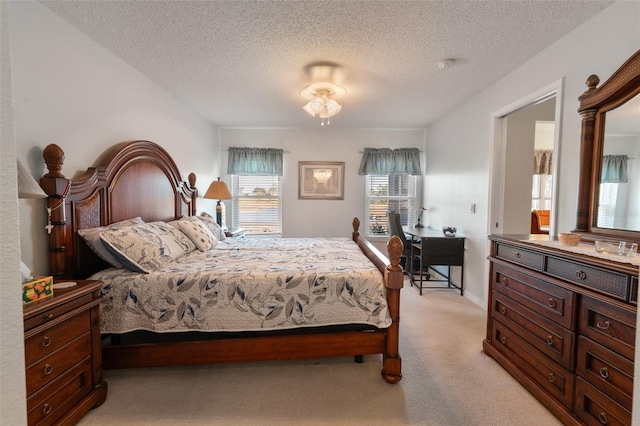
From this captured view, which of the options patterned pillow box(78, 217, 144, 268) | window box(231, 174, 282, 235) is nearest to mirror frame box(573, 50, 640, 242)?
patterned pillow box(78, 217, 144, 268)

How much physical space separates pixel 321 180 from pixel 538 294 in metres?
3.64

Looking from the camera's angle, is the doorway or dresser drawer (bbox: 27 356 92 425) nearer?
dresser drawer (bbox: 27 356 92 425)

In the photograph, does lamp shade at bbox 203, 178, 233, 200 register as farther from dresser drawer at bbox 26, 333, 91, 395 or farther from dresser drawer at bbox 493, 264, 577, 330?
dresser drawer at bbox 493, 264, 577, 330

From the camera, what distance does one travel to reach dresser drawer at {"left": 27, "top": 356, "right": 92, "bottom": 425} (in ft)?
4.06

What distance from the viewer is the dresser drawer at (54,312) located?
3.89 ft

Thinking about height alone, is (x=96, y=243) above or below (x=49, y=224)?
below

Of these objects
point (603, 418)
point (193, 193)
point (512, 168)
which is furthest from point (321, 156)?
point (603, 418)

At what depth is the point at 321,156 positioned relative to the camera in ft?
16.0

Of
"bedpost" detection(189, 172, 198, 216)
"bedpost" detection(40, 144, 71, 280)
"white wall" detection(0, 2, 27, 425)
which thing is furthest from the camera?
"bedpost" detection(189, 172, 198, 216)

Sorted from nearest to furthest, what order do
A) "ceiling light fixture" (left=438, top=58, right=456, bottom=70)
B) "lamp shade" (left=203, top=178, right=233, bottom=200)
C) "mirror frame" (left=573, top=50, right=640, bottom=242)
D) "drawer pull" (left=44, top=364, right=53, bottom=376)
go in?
"drawer pull" (left=44, top=364, right=53, bottom=376)
"mirror frame" (left=573, top=50, right=640, bottom=242)
"ceiling light fixture" (left=438, top=58, right=456, bottom=70)
"lamp shade" (left=203, top=178, right=233, bottom=200)

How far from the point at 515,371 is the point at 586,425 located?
0.47 m

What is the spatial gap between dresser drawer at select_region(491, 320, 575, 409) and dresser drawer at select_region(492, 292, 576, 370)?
0.14 feet

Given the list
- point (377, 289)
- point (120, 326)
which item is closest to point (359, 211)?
point (377, 289)

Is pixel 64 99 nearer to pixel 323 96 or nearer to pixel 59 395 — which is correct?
pixel 59 395
